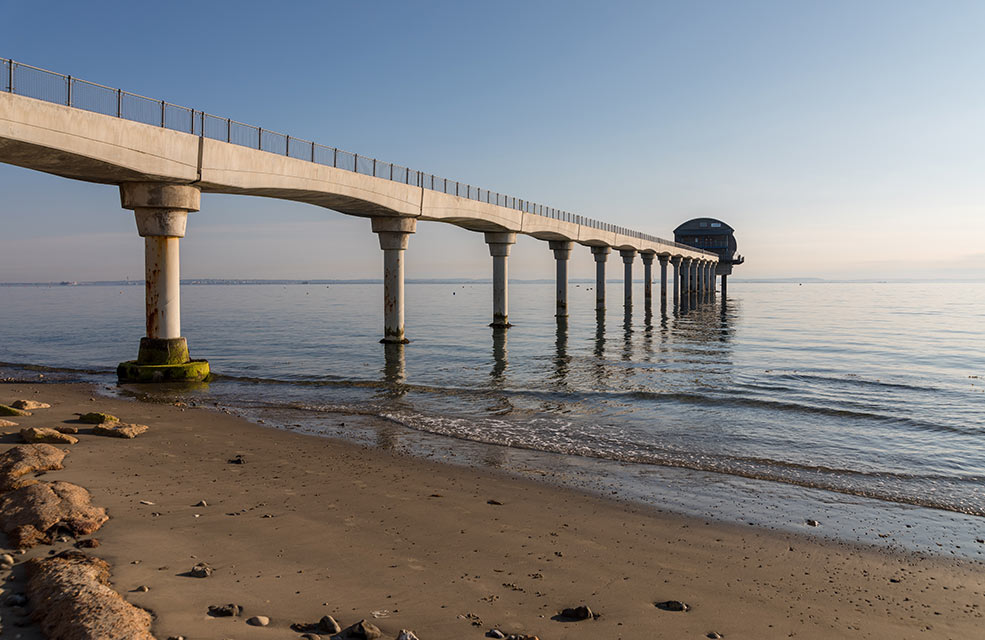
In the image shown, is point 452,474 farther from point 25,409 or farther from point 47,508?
point 25,409

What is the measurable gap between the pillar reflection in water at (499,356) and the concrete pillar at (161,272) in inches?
382

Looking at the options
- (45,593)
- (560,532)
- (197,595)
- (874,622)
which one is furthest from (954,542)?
(45,593)

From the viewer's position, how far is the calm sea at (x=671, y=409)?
976 cm

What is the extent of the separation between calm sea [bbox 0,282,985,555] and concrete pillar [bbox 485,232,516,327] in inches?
260

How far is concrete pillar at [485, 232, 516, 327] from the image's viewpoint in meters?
44.2

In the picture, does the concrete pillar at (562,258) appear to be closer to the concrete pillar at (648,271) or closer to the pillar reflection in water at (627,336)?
the pillar reflection in water at (627,336)

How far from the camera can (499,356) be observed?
29.8 m

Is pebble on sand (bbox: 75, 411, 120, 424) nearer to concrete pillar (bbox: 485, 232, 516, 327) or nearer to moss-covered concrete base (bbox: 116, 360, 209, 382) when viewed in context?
moss-covered concrete base (bbox: 116, 360, 209, 382)

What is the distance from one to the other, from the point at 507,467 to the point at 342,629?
607 centimetres

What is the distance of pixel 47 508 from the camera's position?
6.77 meters

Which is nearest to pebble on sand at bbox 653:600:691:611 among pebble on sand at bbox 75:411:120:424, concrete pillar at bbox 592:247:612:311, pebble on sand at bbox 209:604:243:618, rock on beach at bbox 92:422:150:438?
pebble on sand at bbox 209:604:243:618

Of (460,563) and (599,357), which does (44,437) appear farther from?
(599,357)

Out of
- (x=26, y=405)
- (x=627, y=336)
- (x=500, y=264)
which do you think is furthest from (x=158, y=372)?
(x=627, y=336)

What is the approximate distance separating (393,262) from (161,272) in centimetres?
1400
